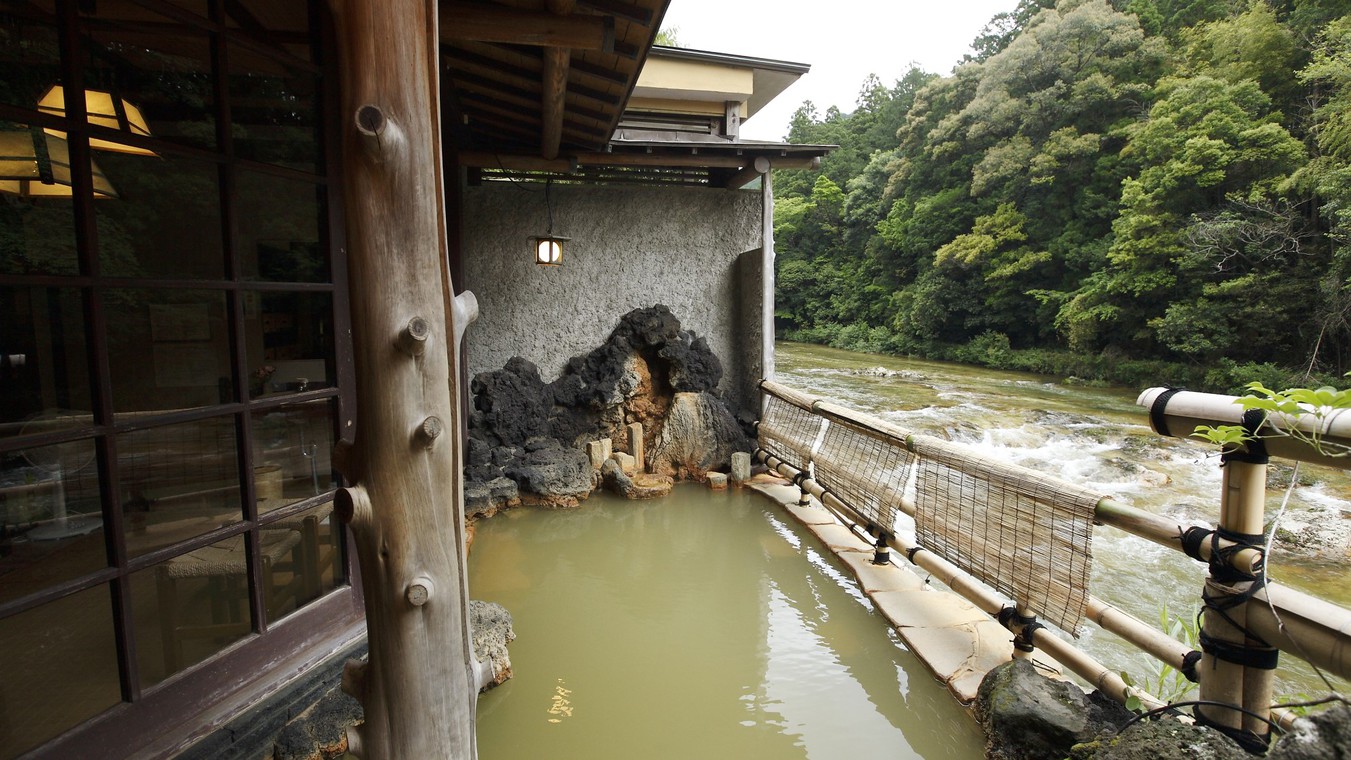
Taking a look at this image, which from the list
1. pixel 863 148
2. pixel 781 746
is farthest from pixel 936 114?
pixel 781 746

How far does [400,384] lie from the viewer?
1.62 m

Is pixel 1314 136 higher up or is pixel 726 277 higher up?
pixel 1314 136

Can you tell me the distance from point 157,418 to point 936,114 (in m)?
25.3

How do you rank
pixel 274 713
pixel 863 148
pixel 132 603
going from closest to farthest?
1. pixel 132 603
2. pixel 274 713
3. pixel 863 148

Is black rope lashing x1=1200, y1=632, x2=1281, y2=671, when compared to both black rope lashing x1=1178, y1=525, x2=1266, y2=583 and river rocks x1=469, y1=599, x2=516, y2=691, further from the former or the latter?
river rocks x1=469, y1=599, x2=516, y2=691

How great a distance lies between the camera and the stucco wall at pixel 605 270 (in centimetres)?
651

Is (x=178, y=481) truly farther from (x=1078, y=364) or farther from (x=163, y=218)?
(x=1078, y=364)

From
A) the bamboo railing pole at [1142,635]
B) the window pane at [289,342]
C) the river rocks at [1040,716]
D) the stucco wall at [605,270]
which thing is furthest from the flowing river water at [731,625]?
the stucco wall at [605,270]

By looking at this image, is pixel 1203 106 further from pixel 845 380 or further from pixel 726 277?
pixel 726 277

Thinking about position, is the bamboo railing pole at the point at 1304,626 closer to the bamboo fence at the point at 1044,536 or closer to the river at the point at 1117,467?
the bamboo fence at the point at 1044,536

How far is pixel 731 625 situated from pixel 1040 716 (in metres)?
1.66

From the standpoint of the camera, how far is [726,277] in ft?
22.8

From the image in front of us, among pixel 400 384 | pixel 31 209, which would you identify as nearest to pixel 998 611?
pixel 400 384

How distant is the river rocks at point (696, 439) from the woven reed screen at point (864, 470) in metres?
1.44
